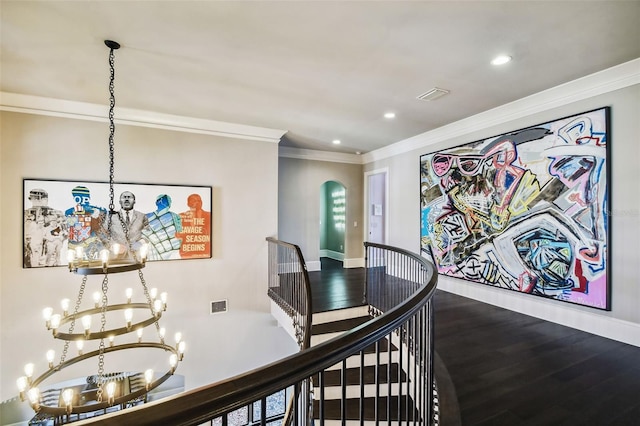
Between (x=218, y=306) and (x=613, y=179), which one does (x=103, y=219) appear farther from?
(x=613, y=179)

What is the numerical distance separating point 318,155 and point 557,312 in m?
5.28

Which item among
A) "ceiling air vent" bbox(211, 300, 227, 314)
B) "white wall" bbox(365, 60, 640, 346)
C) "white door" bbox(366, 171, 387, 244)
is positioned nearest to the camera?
"white wall" bbox(365, 60, 640, 346)

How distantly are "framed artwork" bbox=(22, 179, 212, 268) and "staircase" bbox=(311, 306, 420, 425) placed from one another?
234 centimetres

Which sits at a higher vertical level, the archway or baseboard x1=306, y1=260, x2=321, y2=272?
the archway

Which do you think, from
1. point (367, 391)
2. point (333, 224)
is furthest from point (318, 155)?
point (367, 391)

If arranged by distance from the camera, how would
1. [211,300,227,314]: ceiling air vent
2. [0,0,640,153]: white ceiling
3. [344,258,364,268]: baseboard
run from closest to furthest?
[0,0,640,153]: white ceiling < [211,300,227,314]: ceiling air vent < [344,258,364,268]: baseboard

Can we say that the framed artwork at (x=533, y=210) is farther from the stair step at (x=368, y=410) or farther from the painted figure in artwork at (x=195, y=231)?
the painted figure in artwork at (x=195, y=231)

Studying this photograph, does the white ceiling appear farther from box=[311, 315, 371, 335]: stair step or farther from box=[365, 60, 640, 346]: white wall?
box=[311, 315, 371, 335]: stair step

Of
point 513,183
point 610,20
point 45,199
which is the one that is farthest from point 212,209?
point 610,20

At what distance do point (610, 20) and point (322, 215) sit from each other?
759 centimetres

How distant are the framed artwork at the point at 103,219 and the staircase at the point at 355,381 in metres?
2.34

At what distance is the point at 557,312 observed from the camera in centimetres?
371

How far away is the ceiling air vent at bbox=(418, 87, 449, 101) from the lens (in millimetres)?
3666

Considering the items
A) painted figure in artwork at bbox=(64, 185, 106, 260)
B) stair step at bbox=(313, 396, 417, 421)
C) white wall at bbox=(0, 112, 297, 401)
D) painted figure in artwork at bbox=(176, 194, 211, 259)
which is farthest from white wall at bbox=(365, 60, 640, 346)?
painted figure in artwork at bbox=(64, 185, 106, 260)
